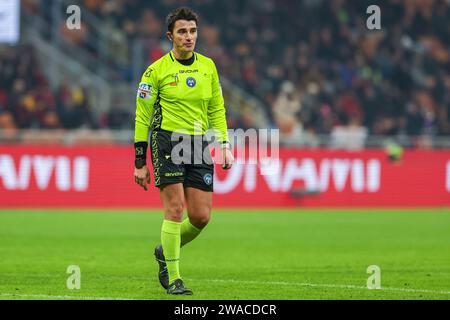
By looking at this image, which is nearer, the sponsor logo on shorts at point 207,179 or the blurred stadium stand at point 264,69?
the sponsor logo on shorts at point 207,179

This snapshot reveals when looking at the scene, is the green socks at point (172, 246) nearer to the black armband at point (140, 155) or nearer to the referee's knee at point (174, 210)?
the referee's knee at point (174, 210)

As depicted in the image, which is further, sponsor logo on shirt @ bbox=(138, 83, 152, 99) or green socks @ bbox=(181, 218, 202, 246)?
green socks @ bbox=(181, 218, 202, 246)

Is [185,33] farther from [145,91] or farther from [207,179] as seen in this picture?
[207,179]

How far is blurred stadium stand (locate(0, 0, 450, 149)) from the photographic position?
24.2 meters

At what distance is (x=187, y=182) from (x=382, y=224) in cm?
1070

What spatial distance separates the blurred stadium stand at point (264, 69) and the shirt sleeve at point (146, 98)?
14.1m

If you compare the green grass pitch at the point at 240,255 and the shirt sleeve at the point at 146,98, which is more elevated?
the shirt sleeve at the point at 146,98

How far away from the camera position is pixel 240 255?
13.0 meters

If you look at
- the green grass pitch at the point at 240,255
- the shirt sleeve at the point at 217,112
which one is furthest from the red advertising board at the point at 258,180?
the shirt sleeve at the point at 217,112

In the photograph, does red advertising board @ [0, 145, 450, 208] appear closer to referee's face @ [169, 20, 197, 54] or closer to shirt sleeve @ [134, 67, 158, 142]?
shirt sleeve @ [134, 67, 158, 142]

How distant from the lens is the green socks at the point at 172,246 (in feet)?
28.8

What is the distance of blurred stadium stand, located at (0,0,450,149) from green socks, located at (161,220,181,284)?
14.2 metres

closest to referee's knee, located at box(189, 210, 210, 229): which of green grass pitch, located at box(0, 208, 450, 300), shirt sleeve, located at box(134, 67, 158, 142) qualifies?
green grass pitch, located at box(0, 208, 450, 300)

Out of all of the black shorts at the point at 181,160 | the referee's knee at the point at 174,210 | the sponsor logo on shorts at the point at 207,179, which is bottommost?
the referee's knee at the point at 174,210
